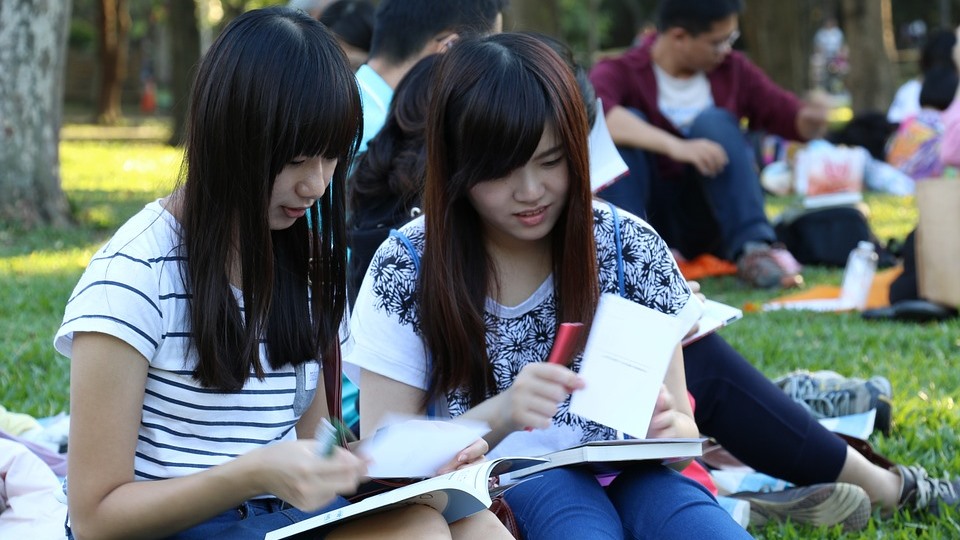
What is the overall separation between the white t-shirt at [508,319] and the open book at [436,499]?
1.49 feet

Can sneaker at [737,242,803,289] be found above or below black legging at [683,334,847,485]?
below

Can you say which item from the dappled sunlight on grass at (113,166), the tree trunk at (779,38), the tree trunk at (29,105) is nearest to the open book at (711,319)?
the tree trunk at (29,105)

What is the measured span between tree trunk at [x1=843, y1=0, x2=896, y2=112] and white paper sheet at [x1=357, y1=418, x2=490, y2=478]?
523 inches

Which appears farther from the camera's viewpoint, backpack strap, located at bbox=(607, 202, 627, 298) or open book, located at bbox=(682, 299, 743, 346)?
open book, located at bbox=(682, 299, 743, 346)

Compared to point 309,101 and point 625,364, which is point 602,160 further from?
point 309,101

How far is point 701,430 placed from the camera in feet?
10.3

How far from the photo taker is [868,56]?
14445 mm

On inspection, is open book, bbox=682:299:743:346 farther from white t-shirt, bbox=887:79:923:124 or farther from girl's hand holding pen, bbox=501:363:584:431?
white t-shirt, bbox=887:79:923:124

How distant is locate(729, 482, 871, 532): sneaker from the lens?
3.00 meters

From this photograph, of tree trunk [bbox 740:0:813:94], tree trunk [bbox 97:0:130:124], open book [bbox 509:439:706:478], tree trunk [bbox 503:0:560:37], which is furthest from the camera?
tree trunk [bbox 97:0:130:124]

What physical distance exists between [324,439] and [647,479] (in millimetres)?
796

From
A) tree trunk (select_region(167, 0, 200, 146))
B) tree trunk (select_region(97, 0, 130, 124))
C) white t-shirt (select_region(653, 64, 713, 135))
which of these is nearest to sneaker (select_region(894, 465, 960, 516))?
white t-shirt (select_region(653, 64, 713, 135))

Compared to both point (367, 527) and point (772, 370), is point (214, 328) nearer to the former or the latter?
point (367, 527)

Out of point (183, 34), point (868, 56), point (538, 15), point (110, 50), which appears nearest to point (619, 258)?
point (538, 15)
